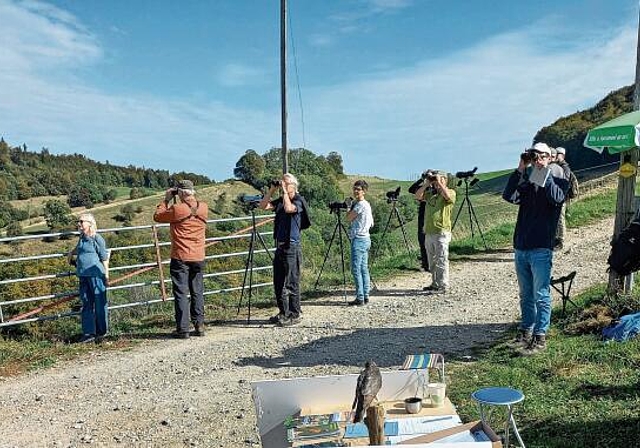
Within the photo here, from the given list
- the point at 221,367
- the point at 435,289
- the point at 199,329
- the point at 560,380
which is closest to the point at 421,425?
the point at 560,380

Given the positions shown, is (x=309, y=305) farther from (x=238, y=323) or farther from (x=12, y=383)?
(x=12, y=383)

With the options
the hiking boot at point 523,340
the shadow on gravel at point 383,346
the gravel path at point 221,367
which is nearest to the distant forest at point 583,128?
the gravel path at point 221,367

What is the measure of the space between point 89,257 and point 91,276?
226mm

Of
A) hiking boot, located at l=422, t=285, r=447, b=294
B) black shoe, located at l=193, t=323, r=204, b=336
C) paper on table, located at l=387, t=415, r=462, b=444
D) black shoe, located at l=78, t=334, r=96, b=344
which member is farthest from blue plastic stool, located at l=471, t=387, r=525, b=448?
hiking boot, located at l=422, t=285, r=447, b=294

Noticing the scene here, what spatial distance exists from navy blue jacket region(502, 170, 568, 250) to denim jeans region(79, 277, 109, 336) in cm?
476

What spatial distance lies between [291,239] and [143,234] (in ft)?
13.1

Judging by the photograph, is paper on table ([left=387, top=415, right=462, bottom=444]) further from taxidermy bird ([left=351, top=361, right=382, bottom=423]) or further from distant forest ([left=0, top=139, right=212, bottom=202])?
distant forest ([left=0, top=139, right=212, bottom=202])

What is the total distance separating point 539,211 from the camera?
5.20m

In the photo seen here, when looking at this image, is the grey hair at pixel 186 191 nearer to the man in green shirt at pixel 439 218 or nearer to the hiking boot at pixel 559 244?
the man in green shirt at pixel 439 218

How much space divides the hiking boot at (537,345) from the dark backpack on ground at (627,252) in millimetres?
905

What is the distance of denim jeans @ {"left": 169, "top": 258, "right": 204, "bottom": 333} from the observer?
677 cm

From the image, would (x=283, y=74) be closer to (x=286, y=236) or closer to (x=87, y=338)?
(x=286, y=236)

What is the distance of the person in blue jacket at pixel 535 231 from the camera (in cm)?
511

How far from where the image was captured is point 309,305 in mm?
8445
